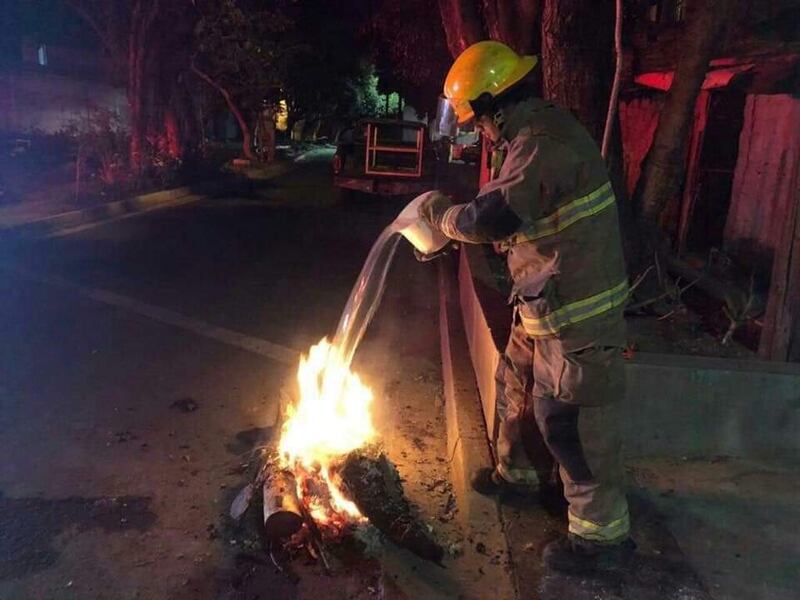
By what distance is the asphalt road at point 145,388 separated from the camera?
11.1 feet

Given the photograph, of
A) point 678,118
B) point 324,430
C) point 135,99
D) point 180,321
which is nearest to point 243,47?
point 135,99

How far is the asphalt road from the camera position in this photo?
339 centimetres

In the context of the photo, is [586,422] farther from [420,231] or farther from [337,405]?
[337,405]

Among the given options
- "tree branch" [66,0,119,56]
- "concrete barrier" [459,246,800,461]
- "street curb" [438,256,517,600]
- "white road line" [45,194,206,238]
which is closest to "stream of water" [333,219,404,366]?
"street curb" [438,256,517,600]

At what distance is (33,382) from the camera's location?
217 inches

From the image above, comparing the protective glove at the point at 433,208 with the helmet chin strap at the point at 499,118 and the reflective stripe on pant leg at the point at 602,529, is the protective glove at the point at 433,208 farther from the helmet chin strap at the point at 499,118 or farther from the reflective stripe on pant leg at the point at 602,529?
the reflective stripe on pant leg at the point at 602,529

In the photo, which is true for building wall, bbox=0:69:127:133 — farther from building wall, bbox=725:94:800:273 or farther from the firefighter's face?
the firefighter's face

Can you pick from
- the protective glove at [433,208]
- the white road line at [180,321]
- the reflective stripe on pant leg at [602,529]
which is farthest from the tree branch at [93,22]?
the reflective stripe on pant leg at [602,529]

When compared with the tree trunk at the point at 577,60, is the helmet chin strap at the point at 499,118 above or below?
below

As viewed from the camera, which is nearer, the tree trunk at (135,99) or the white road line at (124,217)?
the white road line at (124,217)

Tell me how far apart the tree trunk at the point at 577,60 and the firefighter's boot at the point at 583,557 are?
157 inches

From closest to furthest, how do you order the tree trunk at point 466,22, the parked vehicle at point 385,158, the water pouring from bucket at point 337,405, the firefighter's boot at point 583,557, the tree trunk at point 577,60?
1. the firefighter's boot at point 583,557
2. the water pouring from bucket at point 337,405
3. the tree trunk at point 577,60
4. the tree trunk at point 466,22
5. the parked vehicle at point 385,158

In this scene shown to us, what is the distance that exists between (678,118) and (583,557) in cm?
386

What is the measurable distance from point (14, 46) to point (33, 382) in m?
28.4
